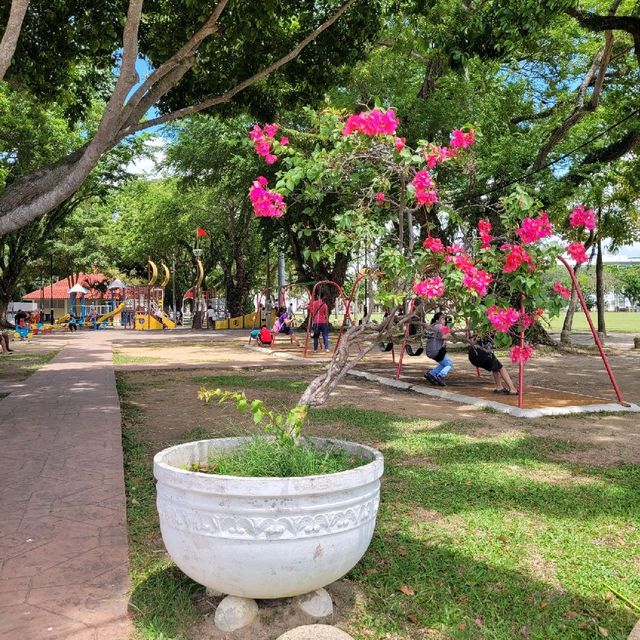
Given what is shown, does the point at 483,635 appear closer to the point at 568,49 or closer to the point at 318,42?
the point at 318,42

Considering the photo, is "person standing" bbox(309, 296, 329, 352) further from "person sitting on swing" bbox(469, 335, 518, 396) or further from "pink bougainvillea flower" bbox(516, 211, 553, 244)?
"pink bougainvillea flower" bbox(516, 211, 553, 244)

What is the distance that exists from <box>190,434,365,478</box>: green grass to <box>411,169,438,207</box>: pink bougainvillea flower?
1.69 metres

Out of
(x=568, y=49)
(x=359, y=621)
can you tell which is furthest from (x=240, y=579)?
(x=568, y=49)

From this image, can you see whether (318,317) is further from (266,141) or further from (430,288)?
(430,288)

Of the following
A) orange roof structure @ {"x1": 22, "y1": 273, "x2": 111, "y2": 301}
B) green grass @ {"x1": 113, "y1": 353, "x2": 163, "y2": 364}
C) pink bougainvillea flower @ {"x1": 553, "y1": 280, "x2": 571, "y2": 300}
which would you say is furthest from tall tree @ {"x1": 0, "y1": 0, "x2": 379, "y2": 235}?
orange roof structure @ {"x1": 22, "y1": 273, "x2": 111, "y2": 301}

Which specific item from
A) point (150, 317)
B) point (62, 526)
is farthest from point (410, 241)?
point (150, 317)

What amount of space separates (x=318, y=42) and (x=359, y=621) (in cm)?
842

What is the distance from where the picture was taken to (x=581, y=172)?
1582cm

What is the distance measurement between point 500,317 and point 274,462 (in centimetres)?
173

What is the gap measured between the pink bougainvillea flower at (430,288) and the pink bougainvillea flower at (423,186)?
52 cm

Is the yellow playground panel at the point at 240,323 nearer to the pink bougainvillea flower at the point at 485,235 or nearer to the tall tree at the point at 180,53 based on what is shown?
the tall tree at the point at 180,53

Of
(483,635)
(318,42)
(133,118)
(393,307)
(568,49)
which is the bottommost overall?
(483,635)

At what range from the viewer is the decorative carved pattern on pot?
2752 mm

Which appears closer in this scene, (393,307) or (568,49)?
(393,307)
